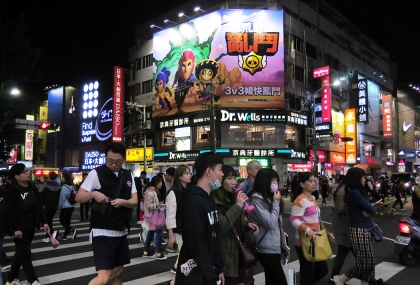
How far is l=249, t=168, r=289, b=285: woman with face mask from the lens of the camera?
14.3 feet

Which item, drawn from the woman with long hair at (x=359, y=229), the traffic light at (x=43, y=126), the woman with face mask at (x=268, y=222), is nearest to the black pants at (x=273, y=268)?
the woman with face mask at (x=268, y=222)

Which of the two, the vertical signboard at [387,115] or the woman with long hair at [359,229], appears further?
the vertical signboard at [387,115]

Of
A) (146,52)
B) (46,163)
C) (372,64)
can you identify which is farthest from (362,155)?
(46,163)

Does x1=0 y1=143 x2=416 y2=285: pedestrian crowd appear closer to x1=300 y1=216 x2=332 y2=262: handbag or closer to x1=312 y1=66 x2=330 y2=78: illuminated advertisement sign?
x1=300 y1=216 x2=332 y2=262: handbag

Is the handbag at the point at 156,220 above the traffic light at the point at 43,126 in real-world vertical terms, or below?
below

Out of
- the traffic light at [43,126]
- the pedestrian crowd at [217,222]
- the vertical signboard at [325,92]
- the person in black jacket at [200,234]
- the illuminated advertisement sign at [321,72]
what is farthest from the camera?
the vertical signboard at [325,92]

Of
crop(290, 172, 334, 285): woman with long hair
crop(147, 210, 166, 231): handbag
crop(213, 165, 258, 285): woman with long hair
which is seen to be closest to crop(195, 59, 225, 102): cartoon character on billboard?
crop(147, 210, 166, 231): handbag

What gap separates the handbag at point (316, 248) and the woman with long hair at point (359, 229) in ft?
2.61

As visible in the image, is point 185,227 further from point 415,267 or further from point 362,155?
point 362,155

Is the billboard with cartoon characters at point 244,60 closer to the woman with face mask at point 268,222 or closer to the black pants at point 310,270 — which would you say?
the black pants at point 310,270

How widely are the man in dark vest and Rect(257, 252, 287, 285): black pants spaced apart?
5.24ft

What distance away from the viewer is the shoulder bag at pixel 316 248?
15.5 feet

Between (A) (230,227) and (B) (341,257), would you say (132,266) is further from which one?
(A) (230,227)

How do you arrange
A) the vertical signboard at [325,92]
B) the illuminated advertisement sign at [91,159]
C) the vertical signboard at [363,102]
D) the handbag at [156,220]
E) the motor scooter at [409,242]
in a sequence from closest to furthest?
the motor scooter at [409,242]
the handbag at [156,220]
the vertical signboard at [325,92]
the illuminated advertisement sign at [91,159]
the vertical signboard at [363,102]
